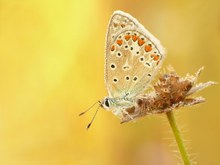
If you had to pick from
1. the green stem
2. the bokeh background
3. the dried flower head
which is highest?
the bokeh background

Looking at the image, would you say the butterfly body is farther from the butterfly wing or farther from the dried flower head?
the dried flower head

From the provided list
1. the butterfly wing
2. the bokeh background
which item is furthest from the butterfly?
the bokeh background

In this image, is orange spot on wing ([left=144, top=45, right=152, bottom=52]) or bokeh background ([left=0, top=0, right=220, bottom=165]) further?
bokeh background ([left=0, top=0, right=220, bottom=165])

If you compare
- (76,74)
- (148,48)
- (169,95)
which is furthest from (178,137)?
(76,74)

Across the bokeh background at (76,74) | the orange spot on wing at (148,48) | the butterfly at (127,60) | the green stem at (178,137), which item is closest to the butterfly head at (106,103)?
the butterfly at (127,60)

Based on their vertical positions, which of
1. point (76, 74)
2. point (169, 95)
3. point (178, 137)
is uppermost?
point (76, 74)

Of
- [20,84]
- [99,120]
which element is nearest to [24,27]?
[20,84]

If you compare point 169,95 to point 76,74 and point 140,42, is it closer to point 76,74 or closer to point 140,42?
point 140,42
